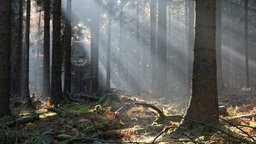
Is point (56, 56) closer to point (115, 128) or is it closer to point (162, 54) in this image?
point (115, 128)

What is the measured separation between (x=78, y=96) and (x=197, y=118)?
11.8m

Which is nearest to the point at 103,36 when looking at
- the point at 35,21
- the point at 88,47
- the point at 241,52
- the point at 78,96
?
the point at 88,47

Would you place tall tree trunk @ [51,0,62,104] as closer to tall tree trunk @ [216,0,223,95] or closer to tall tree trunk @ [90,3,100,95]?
tall tree trunk @ [90,3,100,95]

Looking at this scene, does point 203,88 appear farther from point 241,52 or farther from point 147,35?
point 147,35

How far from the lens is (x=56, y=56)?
14.1 m

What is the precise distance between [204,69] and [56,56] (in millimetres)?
9573

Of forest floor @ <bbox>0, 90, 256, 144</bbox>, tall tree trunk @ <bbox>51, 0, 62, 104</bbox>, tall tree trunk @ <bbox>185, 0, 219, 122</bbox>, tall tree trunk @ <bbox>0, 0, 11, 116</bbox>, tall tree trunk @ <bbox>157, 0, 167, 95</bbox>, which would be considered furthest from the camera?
tall tree trunk @ <bbox>157, 0, 167, 95</bbox>

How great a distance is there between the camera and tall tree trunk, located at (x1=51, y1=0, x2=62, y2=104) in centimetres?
1390

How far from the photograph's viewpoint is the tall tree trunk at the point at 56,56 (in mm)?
13896

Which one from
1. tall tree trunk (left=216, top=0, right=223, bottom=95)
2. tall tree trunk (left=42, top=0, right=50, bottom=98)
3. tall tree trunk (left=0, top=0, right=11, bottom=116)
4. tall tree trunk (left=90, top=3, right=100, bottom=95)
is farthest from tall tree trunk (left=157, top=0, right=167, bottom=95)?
tall tree trunk (left=0, top=0, right=11, bottom=116)

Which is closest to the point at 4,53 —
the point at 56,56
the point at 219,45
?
the point at 56,56

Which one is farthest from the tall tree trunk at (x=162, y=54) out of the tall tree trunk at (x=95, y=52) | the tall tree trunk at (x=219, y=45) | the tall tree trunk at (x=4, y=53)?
the tall tree trunk at (x=4, y=53)

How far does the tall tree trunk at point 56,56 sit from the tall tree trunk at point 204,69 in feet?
30.3

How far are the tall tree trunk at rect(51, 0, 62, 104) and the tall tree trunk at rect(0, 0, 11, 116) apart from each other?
12.3 feet
